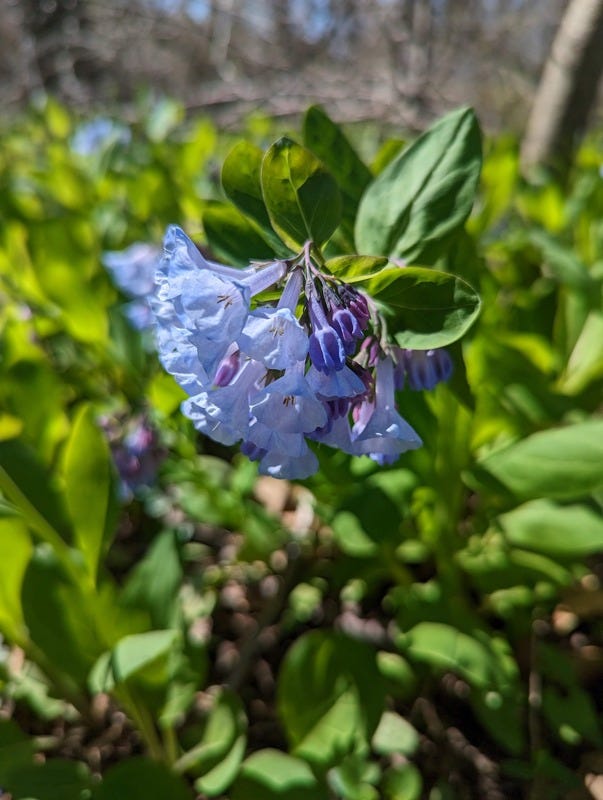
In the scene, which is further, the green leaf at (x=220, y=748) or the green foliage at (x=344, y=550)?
the green leaf at (x=220, y=748)

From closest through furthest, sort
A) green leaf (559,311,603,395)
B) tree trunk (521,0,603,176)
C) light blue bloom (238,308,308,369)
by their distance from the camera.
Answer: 1. light blue bloom (238,308,308,369)
2. green leaf (559,311,603,395)
3. tree trunk (521,0,603,176)

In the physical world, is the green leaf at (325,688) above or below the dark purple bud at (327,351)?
below

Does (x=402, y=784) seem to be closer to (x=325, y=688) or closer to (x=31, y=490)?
(x=325, y=688)

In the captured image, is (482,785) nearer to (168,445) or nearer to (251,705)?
(251,705)

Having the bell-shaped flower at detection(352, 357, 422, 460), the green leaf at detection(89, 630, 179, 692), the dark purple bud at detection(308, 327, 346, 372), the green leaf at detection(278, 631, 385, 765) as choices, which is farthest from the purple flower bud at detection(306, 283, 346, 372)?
the green leaf at detection(278, 631, 385, 765)

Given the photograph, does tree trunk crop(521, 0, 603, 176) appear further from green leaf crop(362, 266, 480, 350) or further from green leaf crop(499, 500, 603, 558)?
green leaf crop(362, 266, 480, 350)

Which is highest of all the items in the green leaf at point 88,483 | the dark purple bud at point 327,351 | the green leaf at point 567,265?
the dark purple bud at point 327,351

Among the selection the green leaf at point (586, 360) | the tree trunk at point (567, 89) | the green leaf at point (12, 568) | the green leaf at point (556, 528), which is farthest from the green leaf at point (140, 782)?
the tree trunk at point (567, 89)

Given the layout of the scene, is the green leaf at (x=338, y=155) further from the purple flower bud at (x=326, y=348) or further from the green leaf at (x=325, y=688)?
the green leaf at (x=325, y=688)
